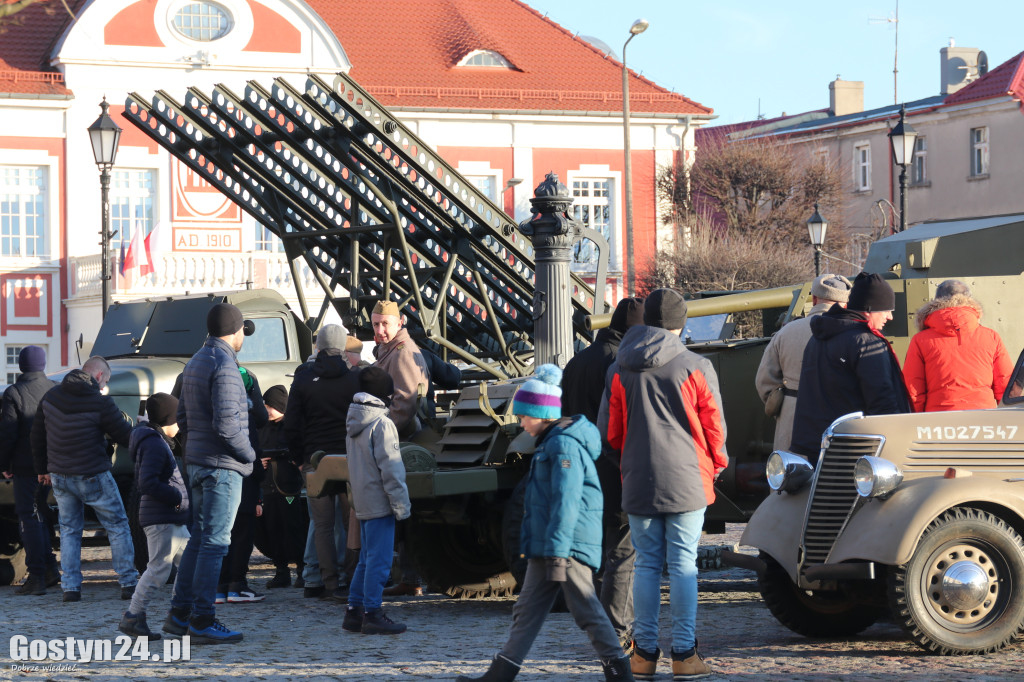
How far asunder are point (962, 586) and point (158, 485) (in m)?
4.58

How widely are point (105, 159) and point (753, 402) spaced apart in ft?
38.7

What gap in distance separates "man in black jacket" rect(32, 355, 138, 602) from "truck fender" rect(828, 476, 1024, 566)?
5208 millimetres

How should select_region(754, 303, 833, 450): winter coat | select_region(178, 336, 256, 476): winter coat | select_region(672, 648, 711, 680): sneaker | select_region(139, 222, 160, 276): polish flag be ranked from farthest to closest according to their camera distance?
select_region(139, 222, 160, 276): polish flag
select_region(754, 303, 833, 450): winter coat
select_region(178, 336, 256, 476): winter coat
select_region(672, 648, 711, 680): sneaker

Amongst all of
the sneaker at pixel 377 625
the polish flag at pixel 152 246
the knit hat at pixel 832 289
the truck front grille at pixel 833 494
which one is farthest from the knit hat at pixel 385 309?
the polish flag at pixel 152 246

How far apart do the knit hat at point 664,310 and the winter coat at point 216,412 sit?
2.41m

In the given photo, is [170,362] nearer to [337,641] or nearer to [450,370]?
[450,370]

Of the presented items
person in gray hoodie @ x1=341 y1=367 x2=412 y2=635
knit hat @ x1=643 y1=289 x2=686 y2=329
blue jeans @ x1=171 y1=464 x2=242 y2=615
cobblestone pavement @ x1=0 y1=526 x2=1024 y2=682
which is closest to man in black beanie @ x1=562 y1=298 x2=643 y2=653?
cobblestone pavement @ x1=0 y1=526 x2=1024 y2=682

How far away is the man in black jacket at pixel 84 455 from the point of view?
431 inches

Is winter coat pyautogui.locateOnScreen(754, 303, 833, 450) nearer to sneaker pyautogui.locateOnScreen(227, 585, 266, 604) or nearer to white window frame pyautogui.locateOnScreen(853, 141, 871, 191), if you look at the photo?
sneaker pyautogui.locateOnScreen(227, 585, 266, 604)

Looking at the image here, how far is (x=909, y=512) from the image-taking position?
803cm

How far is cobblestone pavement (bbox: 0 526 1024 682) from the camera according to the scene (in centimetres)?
787

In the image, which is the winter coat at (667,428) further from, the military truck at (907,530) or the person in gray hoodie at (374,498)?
the person in gray hoodie at (374,498)

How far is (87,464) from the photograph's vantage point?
35.9 feet

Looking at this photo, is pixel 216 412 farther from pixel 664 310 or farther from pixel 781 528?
pixel 781 528
